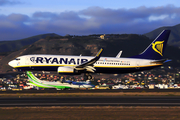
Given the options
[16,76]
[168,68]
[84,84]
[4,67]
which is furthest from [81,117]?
[4,67]

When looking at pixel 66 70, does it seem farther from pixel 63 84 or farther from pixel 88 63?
pixel 63 84

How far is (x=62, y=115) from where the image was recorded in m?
24.2

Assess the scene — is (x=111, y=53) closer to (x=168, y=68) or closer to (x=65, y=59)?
(x=168, y=68)

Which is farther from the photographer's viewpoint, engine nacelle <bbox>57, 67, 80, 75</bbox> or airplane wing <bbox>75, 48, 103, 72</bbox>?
airplane wing <bbox>75, 48, 103, 72</bbox>

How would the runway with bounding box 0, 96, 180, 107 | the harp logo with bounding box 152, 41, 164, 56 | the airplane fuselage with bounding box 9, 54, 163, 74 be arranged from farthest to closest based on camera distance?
the harp logo with bounding box 152, 41, 164, 56, the airplane fuselage with bounding box 9, 54, 163, 74, the runway with bounding box 0, 96, 180, 107

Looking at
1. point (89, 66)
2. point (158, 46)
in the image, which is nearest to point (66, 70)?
point (89, 66)

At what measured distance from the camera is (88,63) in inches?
1981

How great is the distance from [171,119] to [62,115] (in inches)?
378

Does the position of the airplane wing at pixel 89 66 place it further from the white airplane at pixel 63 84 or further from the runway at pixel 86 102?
the runway at pixel 86 102

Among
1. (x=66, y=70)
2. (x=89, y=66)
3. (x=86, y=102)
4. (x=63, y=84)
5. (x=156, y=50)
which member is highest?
(x=156, y=50)

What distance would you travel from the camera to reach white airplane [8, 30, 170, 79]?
1992 inches

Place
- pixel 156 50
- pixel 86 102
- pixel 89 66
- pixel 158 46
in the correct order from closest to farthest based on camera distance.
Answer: pixel 86 102 → pixel 89 66 → pixel 156 50 → pixel 158 46

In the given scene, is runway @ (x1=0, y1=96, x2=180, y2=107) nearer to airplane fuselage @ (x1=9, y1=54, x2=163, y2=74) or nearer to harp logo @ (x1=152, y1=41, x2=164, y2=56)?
airplane fuselage @ (x1=9, y1=54, x2=163, y2=74)

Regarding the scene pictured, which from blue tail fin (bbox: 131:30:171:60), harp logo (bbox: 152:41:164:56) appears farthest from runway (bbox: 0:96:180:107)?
harp logo (bbox: 152:41:164:56)
